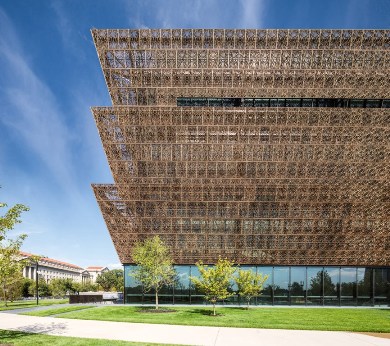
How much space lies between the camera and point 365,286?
46906 millimetres

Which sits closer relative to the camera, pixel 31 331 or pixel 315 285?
pixel 31 331

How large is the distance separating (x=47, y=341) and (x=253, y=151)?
33733mm

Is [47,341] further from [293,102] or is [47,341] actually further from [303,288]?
[293,102]

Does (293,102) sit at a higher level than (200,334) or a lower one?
higher

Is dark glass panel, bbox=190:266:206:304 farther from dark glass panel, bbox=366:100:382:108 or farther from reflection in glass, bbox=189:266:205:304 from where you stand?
dark glass panel, bbox=366:100:382:108

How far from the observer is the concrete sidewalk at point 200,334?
17047 millimetres

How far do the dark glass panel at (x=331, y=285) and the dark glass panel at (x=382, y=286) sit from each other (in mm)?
5920

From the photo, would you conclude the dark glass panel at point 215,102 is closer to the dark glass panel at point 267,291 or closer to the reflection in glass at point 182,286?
the reflection in glass at point 182,286

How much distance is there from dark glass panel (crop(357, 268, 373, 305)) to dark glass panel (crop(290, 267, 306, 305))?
8428 millimetres

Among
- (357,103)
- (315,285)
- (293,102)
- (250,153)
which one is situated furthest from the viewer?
(293,102)

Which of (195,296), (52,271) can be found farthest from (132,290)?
(52,271)

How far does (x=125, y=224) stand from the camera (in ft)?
147

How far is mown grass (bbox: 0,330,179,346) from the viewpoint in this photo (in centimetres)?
1584

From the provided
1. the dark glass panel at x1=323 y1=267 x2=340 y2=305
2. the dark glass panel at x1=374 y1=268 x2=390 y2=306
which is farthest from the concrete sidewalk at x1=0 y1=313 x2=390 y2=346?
the dark glass panel at x1=374 y1=268 x2=390 y2=306
